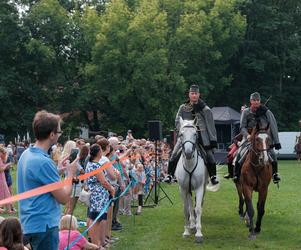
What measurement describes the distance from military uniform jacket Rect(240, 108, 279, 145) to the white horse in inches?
53.0

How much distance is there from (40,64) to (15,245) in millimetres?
44832

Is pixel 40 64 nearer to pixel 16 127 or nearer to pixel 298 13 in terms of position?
pixel 16 127

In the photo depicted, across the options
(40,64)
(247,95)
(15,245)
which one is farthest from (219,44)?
(15,245)

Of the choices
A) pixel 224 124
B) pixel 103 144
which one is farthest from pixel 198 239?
pixel 224 124

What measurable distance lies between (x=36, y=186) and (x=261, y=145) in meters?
7.44

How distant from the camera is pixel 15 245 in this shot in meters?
5.24

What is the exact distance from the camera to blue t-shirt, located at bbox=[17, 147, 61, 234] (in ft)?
18.7

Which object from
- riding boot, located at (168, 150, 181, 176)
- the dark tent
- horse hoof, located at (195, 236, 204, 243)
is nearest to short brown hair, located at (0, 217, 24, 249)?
horse hoof, located at (195, 236, 204, 243)

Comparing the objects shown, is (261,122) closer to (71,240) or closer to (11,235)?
(71,240)

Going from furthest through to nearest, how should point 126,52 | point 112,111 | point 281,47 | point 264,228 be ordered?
point 281,47, point 112,111, point 126,52, point 264,228

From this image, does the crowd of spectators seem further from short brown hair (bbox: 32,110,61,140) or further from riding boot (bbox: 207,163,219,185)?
riding boot (bbox: 207,163,219,185)

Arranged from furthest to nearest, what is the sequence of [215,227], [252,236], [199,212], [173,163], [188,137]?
[215,227], [173,163], [199,212], [252,236], [188,137]

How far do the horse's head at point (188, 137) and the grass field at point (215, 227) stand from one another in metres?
1.85

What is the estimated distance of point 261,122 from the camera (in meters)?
12.8
